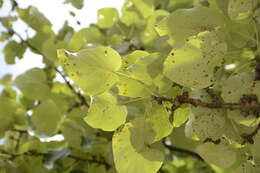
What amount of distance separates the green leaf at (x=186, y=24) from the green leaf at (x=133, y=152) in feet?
0.29

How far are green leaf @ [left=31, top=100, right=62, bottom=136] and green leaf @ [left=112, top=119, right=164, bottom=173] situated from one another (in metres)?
0.36

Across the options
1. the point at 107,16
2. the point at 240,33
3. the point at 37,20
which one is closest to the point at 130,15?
the point at 107,16

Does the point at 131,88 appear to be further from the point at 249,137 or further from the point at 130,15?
the point at 130,15

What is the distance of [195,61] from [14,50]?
2.14 ft

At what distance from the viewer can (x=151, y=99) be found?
402 mm

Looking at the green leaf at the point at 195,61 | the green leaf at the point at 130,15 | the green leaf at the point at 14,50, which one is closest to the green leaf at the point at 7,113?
the green leaf at the point at 14,50

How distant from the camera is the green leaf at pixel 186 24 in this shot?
1.38ft

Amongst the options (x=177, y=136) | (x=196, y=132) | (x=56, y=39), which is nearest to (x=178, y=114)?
(x=196, y=132)

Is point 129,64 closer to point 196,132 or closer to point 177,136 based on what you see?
point 196,132

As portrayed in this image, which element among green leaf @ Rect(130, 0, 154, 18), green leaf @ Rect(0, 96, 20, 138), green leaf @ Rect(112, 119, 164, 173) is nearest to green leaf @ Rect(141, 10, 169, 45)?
green leaf @ Rect(130, 0, 154, 18)

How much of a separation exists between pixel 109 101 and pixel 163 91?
0.18 feet

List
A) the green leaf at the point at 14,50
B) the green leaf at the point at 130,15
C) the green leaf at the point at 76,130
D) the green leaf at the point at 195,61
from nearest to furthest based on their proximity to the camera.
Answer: the green leaf at the point at 195,61 < the green leaf at the point at 76,130 < the green leaf at the point at 130,15 < the green leaf at the point at 14,50

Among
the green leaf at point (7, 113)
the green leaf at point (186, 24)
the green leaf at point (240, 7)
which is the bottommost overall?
the green leaf at point (7, 113)

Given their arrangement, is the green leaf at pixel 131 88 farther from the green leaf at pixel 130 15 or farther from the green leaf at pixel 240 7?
the green leaf at pixel 130 15
